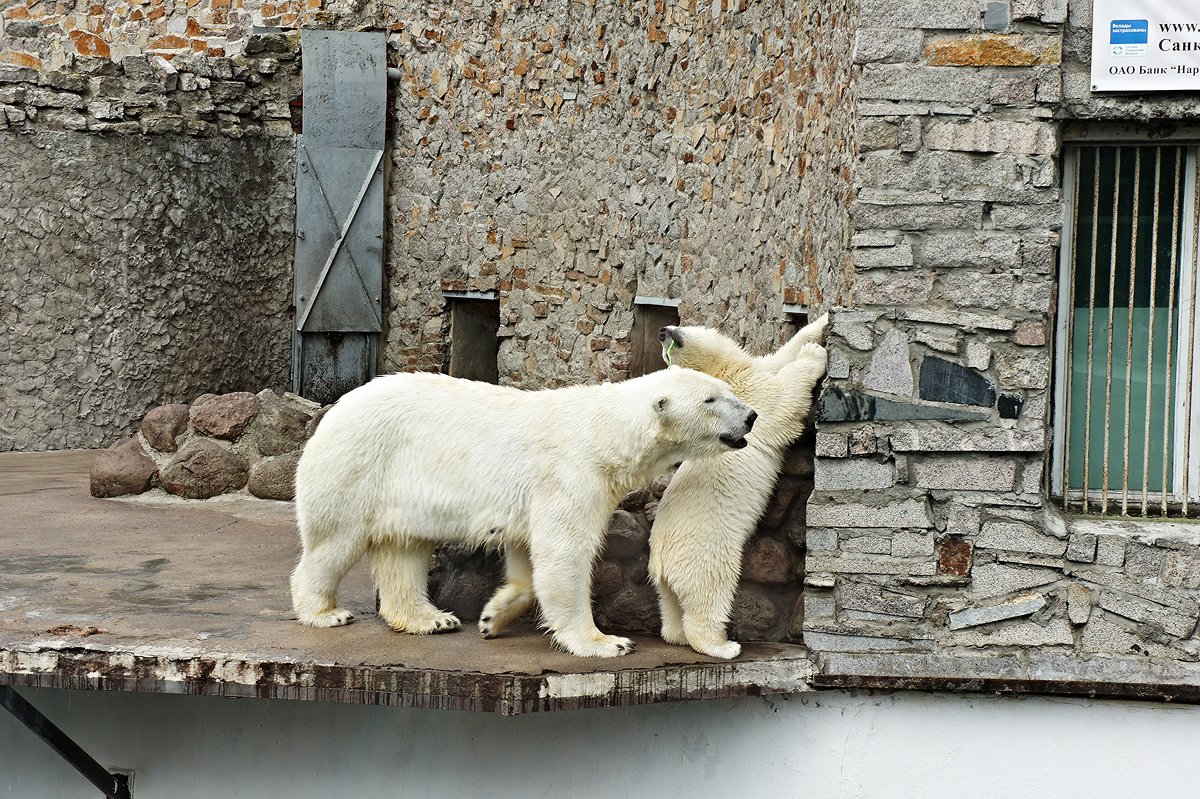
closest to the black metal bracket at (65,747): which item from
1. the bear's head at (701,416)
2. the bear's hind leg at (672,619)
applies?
the bear's hind leg at (672,619)

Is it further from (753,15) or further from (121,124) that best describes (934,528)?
(121,124)

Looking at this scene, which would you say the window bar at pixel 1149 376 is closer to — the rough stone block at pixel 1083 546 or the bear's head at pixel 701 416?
the rough stone block at pixel 1083 546

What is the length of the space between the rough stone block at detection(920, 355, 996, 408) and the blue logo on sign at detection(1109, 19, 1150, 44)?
1.02 m

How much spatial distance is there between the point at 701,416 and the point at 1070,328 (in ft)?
3.90

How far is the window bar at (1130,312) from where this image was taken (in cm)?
399

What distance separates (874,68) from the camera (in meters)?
3.86

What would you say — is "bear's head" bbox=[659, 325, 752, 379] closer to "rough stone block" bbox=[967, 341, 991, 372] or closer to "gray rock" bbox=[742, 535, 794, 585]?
"gray rock" bbox=[742, 535, 794, 585]

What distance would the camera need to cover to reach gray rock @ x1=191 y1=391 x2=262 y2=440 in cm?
700

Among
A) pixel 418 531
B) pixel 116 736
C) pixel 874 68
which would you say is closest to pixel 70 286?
pixel 116 736

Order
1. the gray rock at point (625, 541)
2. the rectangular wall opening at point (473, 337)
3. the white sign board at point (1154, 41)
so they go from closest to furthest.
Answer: the white sign board at point (1154, 41) → the gray rock at point (625, 541) → the rectangular wall opening at point (473, 337)

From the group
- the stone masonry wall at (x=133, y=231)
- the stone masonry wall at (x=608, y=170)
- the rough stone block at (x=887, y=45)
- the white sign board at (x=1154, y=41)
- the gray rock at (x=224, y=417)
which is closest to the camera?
the white sign board at (x=1154, y=41)

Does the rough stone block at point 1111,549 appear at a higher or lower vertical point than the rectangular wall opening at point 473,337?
lower

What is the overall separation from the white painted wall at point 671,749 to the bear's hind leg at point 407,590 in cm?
30

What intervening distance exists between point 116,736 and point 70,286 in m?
5.08
